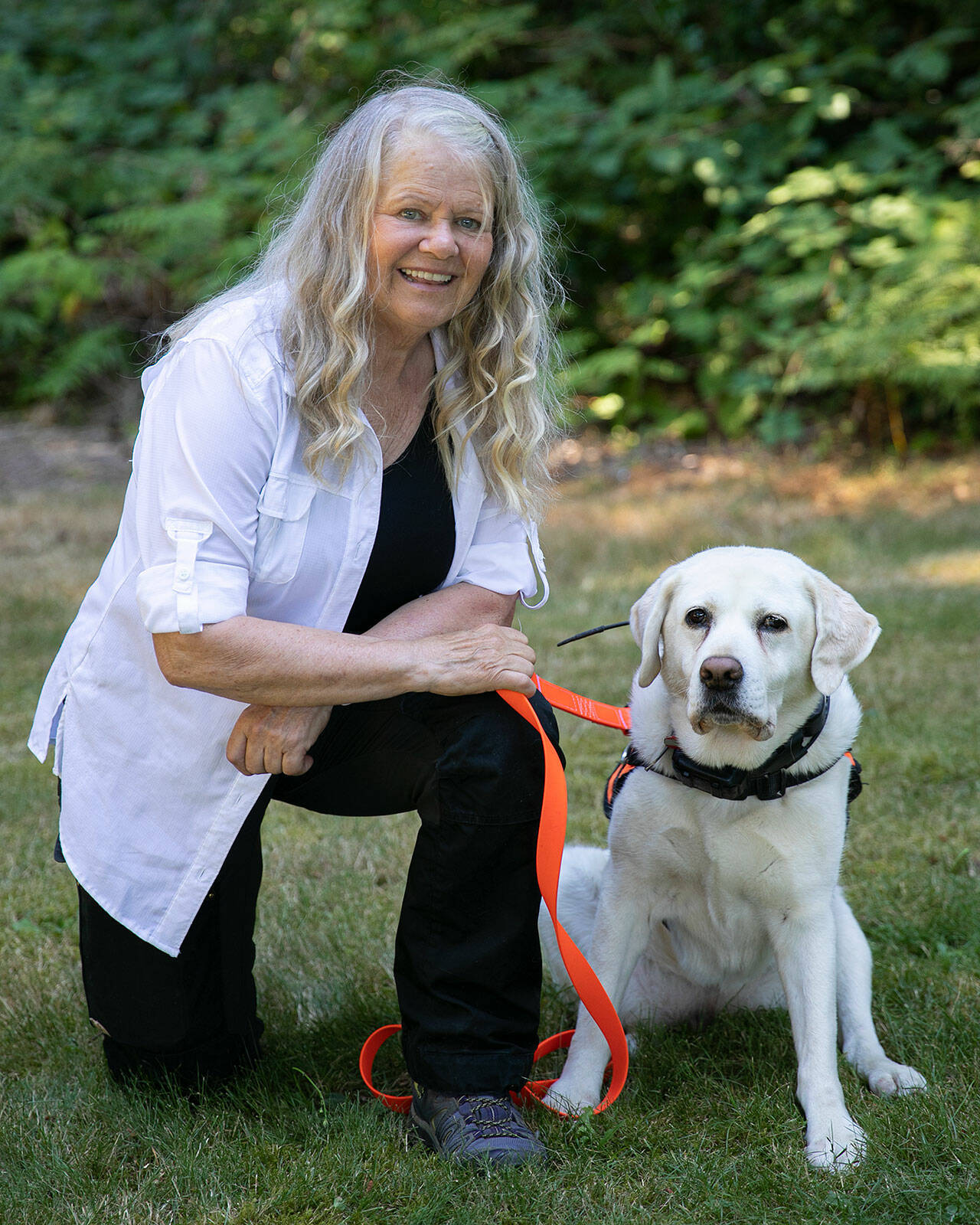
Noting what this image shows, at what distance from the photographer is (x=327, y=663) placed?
203 centimetres

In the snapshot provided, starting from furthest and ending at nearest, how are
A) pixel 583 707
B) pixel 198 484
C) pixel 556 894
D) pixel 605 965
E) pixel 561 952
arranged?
pixel 583 707, pixel 605 965, pixel 561 952, pixel 556 894, pixel 198 484

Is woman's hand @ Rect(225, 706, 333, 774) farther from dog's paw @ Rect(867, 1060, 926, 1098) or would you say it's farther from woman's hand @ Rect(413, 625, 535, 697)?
dog's paw @ Rect(867, 1060, 926, 1098)

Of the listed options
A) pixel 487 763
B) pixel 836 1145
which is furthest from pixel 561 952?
pixel 836 1145

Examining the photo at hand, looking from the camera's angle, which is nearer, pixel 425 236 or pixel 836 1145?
pixel 836 1145

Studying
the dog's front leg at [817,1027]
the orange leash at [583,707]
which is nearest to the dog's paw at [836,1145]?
the dog's front leg at [817,1027]

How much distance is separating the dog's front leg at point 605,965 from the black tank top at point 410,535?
68 cm

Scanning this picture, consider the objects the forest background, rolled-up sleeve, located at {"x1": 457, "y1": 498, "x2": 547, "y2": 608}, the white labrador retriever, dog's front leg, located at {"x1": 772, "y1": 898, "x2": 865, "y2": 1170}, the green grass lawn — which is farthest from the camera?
the forest background

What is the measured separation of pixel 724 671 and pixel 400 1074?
Answer: 3.45 ft

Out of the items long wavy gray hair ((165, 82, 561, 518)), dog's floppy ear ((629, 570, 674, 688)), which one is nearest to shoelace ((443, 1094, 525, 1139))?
dog's floppy ear ((629, 570, 674, 688))

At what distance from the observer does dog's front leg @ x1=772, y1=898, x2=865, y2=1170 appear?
2074mm

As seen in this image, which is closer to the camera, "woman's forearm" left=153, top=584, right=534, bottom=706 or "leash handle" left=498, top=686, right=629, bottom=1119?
"woman's forearm" left=153, top=584, right=534, bottom=706

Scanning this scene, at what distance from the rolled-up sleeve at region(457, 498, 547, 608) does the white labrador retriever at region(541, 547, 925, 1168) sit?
0.86ft

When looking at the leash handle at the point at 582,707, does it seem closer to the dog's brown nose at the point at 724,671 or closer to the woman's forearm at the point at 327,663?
the woman's forearm at the point at 327,663

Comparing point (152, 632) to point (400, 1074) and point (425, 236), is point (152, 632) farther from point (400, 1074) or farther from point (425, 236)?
point (400, 1074)
